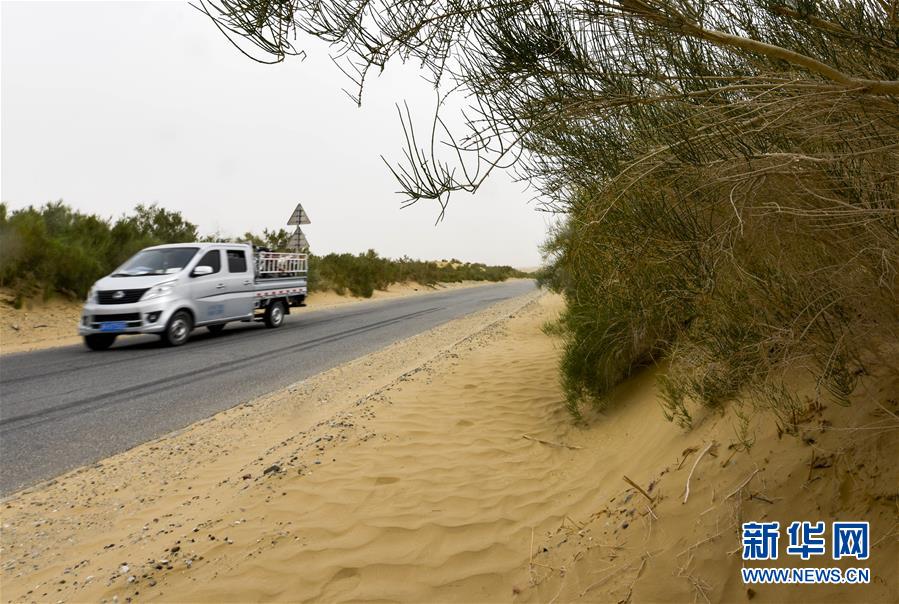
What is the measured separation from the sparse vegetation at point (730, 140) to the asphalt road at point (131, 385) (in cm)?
430

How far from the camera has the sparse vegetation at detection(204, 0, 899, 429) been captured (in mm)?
2287

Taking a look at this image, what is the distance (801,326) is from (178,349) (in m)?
10.2

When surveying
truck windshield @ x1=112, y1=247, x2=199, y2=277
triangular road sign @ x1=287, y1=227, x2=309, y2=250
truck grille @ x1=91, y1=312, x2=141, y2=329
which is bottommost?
truck grille @ x1=91, y1=312, x2=141, y2=329

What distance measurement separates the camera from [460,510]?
3.52m

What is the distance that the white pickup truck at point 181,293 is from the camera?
10289mm

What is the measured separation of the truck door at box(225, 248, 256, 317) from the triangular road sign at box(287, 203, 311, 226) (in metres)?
9.92

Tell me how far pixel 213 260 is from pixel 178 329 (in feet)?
6.02

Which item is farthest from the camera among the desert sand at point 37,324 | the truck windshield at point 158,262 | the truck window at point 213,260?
the truck window at point 213,260

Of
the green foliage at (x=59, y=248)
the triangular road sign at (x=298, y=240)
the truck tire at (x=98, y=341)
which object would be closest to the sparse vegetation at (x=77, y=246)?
the green foliage at (x=59, y=248)

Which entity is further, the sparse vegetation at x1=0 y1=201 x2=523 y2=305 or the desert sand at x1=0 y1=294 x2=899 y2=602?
the sparse vegetation at x1=0 y1=201 x2=523 y2=305

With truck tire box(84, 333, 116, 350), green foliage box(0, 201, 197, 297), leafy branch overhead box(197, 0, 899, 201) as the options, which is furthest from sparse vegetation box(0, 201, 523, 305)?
leafy branch overhead box(197, 0, 899, 201)

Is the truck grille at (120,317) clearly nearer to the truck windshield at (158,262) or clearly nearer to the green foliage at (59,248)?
the truck windshield at (158,262)

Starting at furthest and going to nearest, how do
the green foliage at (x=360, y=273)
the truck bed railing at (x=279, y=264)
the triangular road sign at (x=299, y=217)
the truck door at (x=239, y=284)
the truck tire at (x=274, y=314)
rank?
the green foliage at (x=360, y=273) → the triangular road sign at (x=299, y=217) → the truck tire at (x=274, y=314) → the truck bed railing at (x=279, y=264) → the truck door at (x=239, y=284)

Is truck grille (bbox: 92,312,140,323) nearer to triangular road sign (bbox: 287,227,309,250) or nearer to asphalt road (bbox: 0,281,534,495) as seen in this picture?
asphalt road (bbox: 0,281,534,495)
